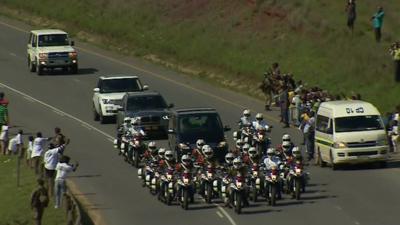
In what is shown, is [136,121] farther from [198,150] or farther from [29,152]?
[198,150]

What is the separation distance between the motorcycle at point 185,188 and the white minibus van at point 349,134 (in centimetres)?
673

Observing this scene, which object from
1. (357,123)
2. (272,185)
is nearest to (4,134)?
(357,123)

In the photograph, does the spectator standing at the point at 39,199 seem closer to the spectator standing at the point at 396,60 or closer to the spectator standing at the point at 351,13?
the spectator standing at the point at 396,60

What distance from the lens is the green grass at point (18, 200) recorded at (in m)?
33.3

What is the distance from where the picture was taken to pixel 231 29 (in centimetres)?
6712

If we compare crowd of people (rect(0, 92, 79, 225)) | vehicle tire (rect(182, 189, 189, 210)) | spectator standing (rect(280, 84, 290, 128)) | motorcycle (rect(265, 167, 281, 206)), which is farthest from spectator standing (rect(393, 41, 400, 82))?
vehicle tire (rect(182, 189, 189, 210))

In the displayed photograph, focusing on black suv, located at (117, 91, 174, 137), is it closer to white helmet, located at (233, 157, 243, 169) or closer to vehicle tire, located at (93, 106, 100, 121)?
vehicle tire, located at (93, 106, 100, 121)

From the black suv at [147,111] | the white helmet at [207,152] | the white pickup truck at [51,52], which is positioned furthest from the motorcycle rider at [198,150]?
the white pickup truck at [51,52]

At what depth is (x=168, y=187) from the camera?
111ft

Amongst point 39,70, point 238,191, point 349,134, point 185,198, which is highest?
point 39,70

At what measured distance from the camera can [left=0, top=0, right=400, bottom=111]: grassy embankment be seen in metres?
55.6

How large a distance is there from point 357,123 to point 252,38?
26.2 m

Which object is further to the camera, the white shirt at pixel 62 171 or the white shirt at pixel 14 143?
the white shirt at pixel 14 143

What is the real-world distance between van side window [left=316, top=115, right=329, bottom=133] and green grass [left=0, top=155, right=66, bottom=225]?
29.4 ft
